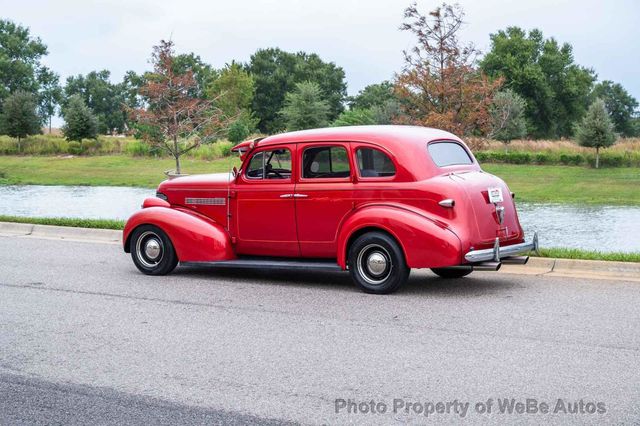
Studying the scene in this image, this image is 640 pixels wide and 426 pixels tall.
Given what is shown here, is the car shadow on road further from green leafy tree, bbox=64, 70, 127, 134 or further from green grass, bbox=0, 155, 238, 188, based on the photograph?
green leafy tree, bbox=64, 70, 127, 134

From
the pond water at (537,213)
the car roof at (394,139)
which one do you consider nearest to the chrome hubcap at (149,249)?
the car roof at (394,139)

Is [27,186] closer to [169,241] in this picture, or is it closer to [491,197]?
[169,241]

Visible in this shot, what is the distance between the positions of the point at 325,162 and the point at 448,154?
1.42 metres

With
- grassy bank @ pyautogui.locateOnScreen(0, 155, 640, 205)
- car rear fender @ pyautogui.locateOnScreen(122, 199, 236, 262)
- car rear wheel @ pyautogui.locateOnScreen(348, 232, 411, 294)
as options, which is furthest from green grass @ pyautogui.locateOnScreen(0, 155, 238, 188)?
car rear wheel @ pyautogui.locateOnScreen(348, 232, 411, 294)

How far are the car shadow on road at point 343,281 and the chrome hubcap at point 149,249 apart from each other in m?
0.41

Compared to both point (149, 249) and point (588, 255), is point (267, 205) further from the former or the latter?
point (588, 255)

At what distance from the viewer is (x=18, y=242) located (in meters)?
14.0

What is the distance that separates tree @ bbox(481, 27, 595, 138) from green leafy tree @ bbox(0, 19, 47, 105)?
168 ft

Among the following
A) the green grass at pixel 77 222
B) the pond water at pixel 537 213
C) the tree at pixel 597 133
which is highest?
the tree at pixel 597 133

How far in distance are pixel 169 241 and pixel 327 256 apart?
215 cm

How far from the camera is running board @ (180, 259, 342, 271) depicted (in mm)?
9578

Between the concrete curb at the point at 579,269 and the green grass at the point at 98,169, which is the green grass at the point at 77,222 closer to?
the concrete curb at the point at 579,269

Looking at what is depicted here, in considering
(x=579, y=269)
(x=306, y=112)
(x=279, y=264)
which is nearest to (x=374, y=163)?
(x=279, y=264)

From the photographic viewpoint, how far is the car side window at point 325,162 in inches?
383
